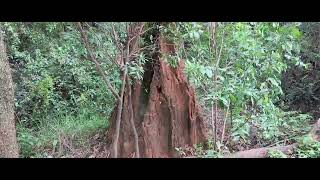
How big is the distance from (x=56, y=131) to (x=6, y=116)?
6.96 ft

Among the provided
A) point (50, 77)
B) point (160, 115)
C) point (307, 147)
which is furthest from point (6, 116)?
point (307, 147)

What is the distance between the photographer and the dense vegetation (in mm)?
4332

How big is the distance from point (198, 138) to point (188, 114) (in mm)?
325

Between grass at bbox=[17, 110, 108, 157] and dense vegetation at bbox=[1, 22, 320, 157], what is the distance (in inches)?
0.6

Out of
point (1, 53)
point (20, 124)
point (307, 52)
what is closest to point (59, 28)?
point (20, 124)

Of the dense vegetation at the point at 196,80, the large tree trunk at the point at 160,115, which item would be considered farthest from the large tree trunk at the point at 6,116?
the large tree trunk at the point at 160,115

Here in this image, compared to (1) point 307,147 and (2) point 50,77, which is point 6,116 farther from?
(1) point 307,147

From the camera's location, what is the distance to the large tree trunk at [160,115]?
4.74 meters

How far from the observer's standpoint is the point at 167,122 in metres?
4.88

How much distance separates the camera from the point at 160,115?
15.9 ft

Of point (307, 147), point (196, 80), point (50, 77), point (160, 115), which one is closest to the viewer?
point (307, 147)

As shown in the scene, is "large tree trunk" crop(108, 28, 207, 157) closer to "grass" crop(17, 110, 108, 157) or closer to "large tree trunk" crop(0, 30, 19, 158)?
"grass" crop(17, 110, 108, 157)
